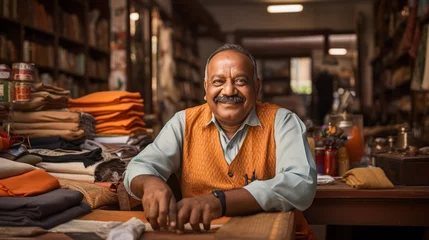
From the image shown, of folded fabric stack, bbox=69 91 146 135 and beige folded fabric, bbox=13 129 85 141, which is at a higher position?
folded fabric stack, bbox=69 91 146 135

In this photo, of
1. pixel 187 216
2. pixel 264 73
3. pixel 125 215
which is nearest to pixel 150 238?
pixel 187 216

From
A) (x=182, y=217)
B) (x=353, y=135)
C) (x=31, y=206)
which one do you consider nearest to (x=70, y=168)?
(x=31, y=206)

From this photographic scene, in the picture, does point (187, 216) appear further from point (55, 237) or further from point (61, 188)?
point (61, 188)

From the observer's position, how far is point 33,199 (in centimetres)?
165

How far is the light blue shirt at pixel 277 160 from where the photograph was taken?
1.70 meters

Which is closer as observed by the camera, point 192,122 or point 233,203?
point 233,203

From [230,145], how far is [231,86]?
22 cm

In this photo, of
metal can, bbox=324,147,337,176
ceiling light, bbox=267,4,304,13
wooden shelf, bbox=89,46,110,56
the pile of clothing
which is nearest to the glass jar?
metal can, bbox=324,147,337,176

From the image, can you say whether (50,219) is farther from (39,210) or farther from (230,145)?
(230,145)

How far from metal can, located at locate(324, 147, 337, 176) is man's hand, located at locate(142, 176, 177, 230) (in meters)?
1.46

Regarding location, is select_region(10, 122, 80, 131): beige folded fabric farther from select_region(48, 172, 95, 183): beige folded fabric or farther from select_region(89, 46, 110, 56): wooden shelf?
select_region(89, 46, 110, 56): wooden shelf

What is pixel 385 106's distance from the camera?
8.84 meters

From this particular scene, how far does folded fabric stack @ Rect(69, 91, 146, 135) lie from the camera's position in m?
2.86

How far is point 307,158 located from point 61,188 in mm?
823
